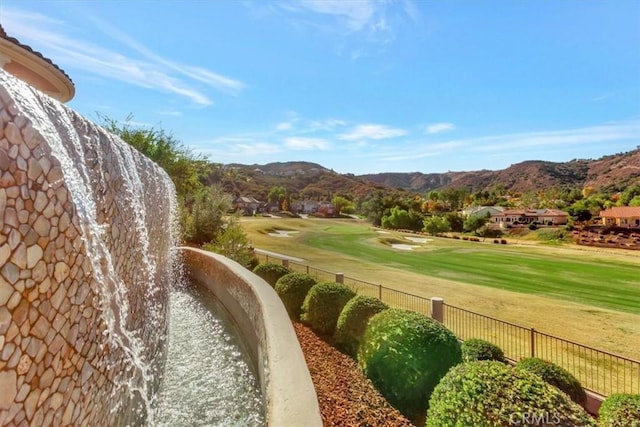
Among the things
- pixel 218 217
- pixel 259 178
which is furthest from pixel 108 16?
pixel 259 178

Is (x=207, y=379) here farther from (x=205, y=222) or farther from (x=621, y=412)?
(x=205, y=222)

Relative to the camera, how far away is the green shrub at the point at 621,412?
169 inches

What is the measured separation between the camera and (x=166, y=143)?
25578 mm

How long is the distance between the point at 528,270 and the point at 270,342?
2714 cm

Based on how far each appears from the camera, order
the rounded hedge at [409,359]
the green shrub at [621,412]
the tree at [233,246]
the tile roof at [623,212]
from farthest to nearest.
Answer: the tile roof at [623,212] → the tree at [233,246] → the rounded hedge at [409,359] → the green shrub at [621,412]

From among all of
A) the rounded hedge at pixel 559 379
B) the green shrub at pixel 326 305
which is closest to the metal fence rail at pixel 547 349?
the rounded hedge at pixel 559 379

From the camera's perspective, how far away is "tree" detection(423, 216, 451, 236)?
6200 centimetres

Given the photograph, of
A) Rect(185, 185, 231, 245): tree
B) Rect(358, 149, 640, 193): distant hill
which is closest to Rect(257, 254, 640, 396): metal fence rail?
Rect(185, 185, 231, 245): tree

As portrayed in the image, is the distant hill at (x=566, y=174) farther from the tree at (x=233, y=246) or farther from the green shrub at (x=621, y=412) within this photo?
the green shrub at (x=621, y=412)

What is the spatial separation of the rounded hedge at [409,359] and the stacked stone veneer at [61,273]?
371cm

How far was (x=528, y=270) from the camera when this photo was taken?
88.7ft

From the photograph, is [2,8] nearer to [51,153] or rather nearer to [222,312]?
[51,153]

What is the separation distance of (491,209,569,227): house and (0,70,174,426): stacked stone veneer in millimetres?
77032

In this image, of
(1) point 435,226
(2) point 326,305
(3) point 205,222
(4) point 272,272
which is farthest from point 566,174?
(2) point 326,305
